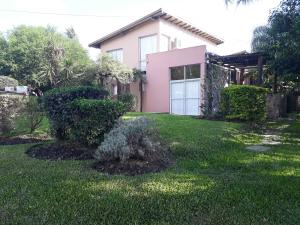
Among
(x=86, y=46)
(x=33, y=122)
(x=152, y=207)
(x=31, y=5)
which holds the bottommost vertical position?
(x=152, y=207)

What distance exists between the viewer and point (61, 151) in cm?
719

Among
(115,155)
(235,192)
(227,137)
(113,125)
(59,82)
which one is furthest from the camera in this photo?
(59,82)

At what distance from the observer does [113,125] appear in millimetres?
7242

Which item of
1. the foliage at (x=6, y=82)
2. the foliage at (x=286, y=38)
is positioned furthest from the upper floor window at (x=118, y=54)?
the foliage at (x=286, y=38)

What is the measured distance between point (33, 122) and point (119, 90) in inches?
515

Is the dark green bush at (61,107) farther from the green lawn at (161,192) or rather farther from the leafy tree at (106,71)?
the leafy tree at (106,71)

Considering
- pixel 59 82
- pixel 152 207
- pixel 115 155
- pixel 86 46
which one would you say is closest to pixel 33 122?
pixel 115 155

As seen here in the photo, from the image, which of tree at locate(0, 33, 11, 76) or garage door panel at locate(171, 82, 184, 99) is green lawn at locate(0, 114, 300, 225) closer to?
garage door panel at locate(171, 82, 184, 99)

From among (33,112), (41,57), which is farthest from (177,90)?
(33,112)

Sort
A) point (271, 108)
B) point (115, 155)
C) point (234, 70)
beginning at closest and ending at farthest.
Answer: point (115, 155), point (271, 108), point (234, 70)

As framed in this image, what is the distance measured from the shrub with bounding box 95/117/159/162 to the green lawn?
0.53 m

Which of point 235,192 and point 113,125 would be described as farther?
point 113,125

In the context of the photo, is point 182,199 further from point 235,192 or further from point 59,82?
point 59,82

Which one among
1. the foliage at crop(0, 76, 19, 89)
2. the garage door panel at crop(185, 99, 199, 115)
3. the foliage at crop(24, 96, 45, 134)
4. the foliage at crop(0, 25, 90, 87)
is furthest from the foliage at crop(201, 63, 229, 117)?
the foliage at crop(0, 76, 19, 89)
